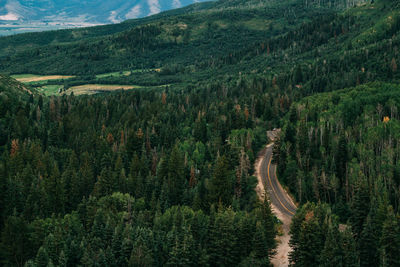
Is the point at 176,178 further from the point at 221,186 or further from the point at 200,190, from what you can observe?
the point at 221,186

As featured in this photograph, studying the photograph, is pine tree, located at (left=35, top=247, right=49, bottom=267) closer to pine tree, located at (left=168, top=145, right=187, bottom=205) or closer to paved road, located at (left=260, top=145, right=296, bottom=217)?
pine tree, located at (left=168, top=145, right=187, bottom=205)

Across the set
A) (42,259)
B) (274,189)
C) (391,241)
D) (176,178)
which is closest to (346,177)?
(274,189)

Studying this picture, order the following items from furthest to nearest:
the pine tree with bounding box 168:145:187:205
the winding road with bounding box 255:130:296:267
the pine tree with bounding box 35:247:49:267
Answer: the pine tree with bounding box 168:145:187:205, the winding road with bounding box 255:130:296:267, the pine tree with bounding box 35:247:49:267

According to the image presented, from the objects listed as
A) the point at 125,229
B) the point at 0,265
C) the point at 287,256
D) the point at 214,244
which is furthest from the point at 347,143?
the point at 0,265

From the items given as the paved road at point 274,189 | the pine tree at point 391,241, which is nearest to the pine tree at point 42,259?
the paved road at point 274,189

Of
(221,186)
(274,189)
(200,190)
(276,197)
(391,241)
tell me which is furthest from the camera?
(274,189)

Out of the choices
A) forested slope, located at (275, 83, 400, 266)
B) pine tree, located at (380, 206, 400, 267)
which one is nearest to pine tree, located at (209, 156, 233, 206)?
forested slope, located at (275, 83, 400, 266)

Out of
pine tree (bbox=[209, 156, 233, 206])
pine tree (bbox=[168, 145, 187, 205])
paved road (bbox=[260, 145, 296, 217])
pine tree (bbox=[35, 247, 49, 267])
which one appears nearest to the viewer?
pine tree (bbox=[35, 247, 49, 267])

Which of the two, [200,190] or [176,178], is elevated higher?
[176,178]

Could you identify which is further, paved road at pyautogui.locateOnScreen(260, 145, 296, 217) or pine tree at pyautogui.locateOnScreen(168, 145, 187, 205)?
pine tree at pyautogui.locateOnScreen(168, 145, 187, 205)
